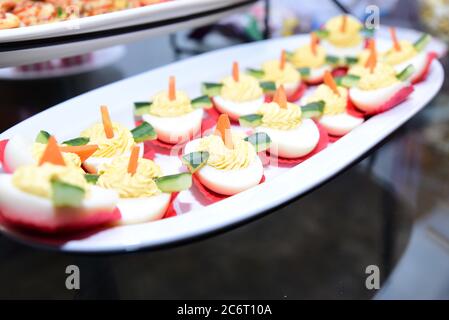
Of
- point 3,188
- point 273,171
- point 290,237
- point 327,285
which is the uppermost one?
point 3,188

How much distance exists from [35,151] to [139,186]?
0.59 feet

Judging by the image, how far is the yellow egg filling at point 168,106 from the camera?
104 cm

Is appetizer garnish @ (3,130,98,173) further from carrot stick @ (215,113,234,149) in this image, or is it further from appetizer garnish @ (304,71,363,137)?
appetizer garnish @ (304,71,363,137)

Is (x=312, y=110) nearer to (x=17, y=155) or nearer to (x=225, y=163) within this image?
(x=225, y=163)

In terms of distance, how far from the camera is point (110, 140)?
89 centimetres

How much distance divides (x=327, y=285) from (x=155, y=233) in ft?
2.29

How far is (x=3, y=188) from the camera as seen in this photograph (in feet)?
2.10

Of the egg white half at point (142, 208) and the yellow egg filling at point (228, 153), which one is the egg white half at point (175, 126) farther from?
the egg white half at point (142, 208)

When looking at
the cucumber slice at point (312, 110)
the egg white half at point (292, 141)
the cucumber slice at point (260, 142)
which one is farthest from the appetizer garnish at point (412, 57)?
the cucumber slice at point (260, 142)

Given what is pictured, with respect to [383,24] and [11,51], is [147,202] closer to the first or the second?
[11,51]

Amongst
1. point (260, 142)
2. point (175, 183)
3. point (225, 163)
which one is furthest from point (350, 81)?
point (175, 183)

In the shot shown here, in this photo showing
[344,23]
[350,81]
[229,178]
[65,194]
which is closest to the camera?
[65,194]

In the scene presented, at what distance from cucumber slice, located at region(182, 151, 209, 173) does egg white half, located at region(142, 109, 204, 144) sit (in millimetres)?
160
